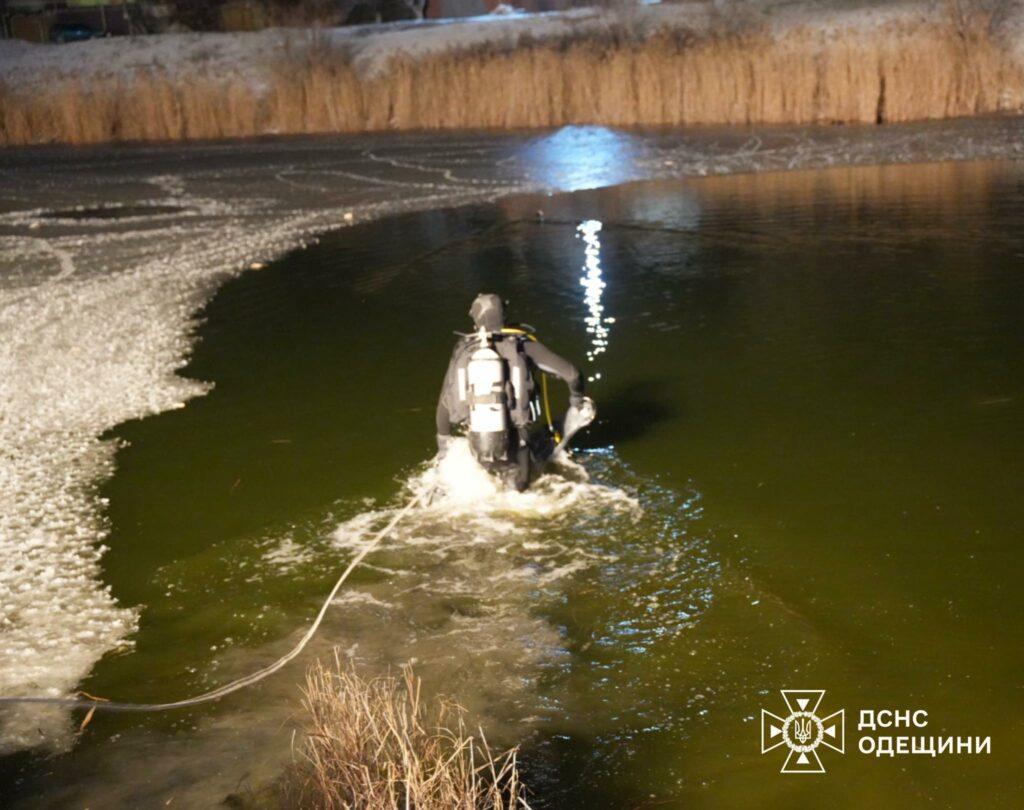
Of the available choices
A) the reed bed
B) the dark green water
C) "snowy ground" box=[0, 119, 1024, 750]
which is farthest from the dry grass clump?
the reed bed

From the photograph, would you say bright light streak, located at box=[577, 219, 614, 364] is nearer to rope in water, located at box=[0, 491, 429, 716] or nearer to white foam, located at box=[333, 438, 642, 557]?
white foam, located at box=[333, 438, 642, 557]

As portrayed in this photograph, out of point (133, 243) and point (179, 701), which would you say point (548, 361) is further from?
point (133, 243)

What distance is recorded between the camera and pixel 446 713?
5.27 meters

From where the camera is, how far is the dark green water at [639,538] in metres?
5.07

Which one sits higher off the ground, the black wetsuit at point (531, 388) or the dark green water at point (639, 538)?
the black wetsuit at point (531, 388)

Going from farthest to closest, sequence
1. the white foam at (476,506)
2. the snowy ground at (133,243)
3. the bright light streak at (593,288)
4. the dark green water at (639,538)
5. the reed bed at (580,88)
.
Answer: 1. the reed bed at (580,88)
2. the bright light streak at (593,288)
3. the white foam at (476,506)
4. the snowy ground at (133,243)
5. the dark green water at (639,538)

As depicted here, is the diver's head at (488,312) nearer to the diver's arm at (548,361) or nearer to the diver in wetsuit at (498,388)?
the diver in wetsuit at (498,388)

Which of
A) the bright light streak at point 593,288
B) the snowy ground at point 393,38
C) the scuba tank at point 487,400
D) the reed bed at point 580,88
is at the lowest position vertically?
the bright light streak at point 593,288

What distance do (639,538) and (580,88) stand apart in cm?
2168

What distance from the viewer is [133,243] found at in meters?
17.5

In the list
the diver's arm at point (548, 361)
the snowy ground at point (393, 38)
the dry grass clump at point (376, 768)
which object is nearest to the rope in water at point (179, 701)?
the dry grass clump at point (376, 768)

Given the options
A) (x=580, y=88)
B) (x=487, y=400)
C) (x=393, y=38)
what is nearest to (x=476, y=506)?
(x=487, y=400)

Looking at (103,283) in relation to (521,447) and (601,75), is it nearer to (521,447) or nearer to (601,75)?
(521,447)

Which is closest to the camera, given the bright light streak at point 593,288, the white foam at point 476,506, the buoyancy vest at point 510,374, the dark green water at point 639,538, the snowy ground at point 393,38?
the dark green water at point 639,538
